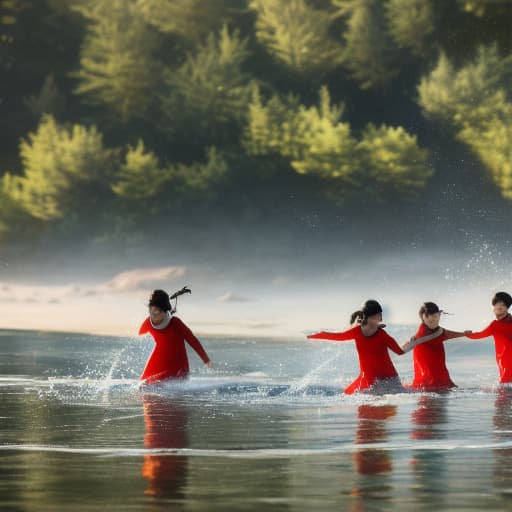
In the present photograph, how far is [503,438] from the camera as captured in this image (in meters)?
12.5

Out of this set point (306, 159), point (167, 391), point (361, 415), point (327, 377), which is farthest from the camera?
point (306, 159)

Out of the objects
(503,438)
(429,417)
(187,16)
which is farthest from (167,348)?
(187,16)

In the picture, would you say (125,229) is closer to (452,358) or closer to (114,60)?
(114,60)

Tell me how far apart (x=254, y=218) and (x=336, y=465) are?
5619 cm

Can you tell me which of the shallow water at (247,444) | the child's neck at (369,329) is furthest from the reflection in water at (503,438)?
the child's neck at (369,329)

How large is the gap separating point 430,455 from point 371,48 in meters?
57.6

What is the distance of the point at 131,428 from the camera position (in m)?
13.7

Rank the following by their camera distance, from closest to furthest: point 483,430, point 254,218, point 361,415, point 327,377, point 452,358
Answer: point 483,430, point 361,415, point 327,377, point 452,358, point 254,218

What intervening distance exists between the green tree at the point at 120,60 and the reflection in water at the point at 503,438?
168 feet

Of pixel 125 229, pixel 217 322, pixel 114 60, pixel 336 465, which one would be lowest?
pixel 336 465

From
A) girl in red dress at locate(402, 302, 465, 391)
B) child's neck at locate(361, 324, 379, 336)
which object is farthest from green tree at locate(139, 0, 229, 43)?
child's neck at locate(361, 324, 379, 336)

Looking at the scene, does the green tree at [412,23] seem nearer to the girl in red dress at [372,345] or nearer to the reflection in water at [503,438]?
Answer: the reflection in water at [503,438]

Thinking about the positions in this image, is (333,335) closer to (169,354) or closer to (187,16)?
(169,354)

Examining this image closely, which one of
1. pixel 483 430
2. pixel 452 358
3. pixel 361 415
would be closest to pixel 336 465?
pixel 483 430
